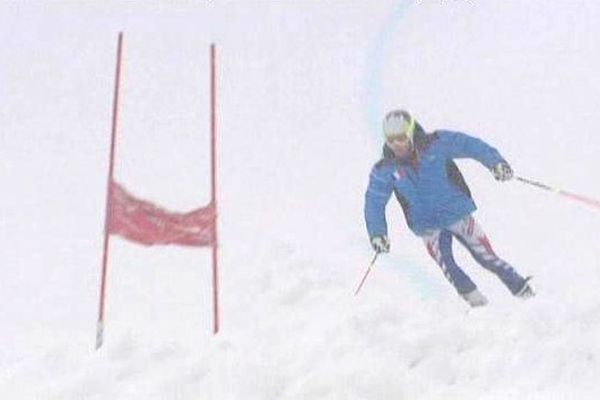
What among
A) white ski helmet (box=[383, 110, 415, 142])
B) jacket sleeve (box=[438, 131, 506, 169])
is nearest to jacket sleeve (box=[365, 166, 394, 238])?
white ski helmet (box=[383, 110, 415, 142])

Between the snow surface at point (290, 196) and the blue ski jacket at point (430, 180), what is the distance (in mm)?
389

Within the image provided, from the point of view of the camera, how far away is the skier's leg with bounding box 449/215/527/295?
7402 millimetres

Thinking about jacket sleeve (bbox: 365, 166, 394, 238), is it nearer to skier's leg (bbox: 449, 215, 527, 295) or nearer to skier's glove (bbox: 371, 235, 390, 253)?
skier's glove (bbox: 371, 235, 390, 253)

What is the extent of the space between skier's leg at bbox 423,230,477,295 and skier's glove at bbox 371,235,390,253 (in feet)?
0.88

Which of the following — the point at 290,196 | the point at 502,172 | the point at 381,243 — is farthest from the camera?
the point at 290,196

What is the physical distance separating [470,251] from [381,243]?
0.60 metres

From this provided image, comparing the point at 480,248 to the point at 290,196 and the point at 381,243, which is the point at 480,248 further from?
the point at 290,196

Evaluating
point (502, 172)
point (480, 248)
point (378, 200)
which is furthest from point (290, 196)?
point (502, 172)

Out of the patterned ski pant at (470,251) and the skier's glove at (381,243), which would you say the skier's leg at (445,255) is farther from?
the skier's glove at (381,243)

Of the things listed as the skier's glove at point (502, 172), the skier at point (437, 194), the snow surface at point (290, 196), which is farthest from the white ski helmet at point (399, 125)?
the snow surface at point (290, 196)

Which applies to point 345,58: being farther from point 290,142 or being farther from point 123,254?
point 123,254

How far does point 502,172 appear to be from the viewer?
7.27 m

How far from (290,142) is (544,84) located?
7.60ft

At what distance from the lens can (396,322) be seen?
700cm
